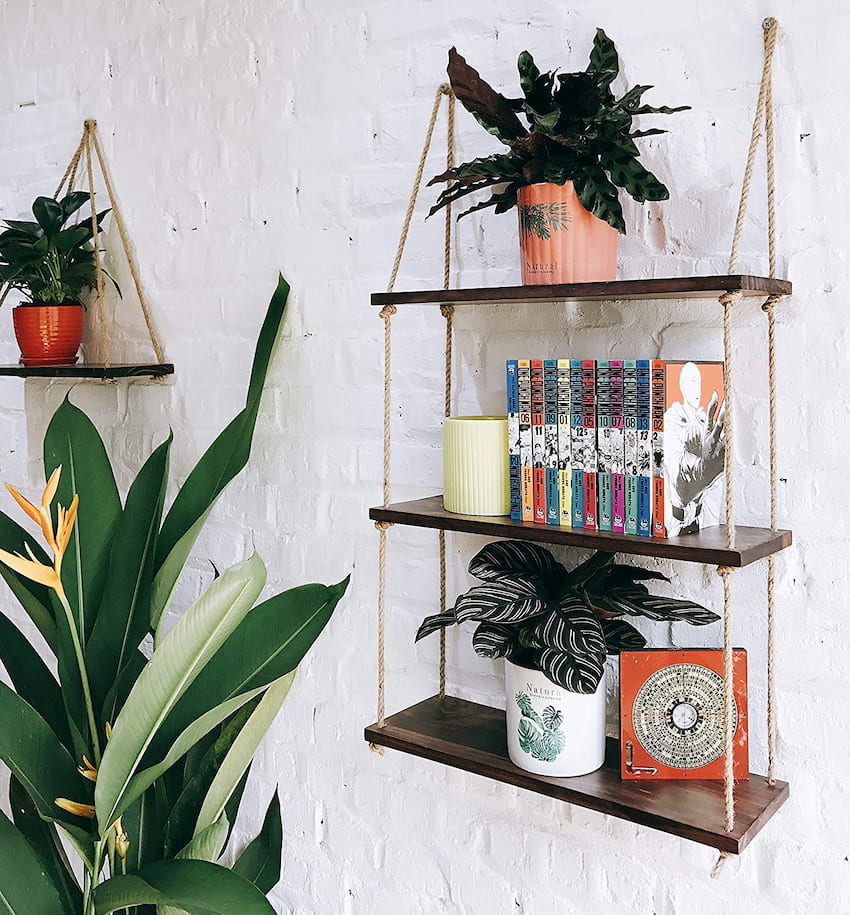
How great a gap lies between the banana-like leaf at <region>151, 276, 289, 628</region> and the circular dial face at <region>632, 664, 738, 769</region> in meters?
0.72

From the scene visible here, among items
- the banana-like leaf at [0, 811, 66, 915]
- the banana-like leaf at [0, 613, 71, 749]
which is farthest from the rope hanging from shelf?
the banana-like leaf at [0, 613, 71, 749]

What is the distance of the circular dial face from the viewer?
109 cm

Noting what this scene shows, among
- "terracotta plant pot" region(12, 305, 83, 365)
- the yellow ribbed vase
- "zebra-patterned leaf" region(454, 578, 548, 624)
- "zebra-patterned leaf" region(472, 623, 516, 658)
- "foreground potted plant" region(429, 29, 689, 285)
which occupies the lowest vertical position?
"zebra-patterned leaf" region(472, 623, 516, 658)

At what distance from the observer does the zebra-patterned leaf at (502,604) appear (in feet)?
3.59

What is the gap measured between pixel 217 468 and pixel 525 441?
1.90 ft

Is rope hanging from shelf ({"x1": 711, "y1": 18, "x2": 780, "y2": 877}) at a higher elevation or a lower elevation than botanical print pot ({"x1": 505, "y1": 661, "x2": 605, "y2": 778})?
higher

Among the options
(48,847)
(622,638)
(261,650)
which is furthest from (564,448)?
(48,847)

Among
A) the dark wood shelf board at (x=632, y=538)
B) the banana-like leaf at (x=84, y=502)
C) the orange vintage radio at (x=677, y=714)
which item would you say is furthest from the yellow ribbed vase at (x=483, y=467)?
the banana-like leaf at (x=84, y=502)

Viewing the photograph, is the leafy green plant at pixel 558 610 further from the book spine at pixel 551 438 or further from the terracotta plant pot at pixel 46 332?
the terracotta plant pot at pixel 46 332

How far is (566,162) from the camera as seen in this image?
3.39 feet

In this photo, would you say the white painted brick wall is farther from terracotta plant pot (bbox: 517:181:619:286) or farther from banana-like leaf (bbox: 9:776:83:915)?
banana-like leaf (bbox: 9:776:83:915)

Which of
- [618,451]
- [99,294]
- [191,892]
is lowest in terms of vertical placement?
[191,892]

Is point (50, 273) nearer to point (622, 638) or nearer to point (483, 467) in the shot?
point (483, 467)

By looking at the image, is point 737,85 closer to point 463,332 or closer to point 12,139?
point 463,332
